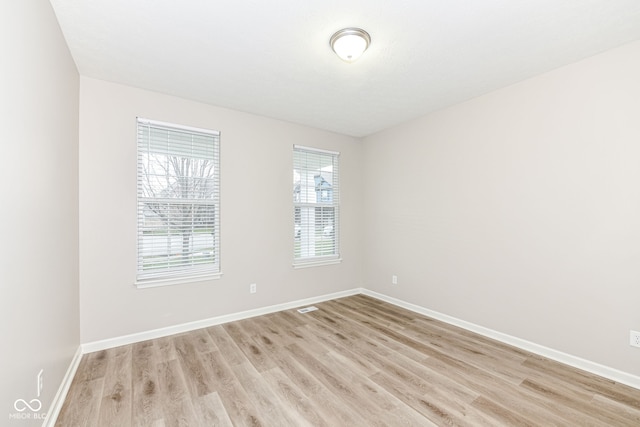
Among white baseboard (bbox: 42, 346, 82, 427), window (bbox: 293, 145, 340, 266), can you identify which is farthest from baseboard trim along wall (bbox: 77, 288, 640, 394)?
window (bbox: 293, 145, 340, 266)

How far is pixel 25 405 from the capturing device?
142cm

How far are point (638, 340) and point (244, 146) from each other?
4179mm

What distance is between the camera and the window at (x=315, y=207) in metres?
4.19

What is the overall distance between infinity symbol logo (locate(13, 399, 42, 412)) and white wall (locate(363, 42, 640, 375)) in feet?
12.1

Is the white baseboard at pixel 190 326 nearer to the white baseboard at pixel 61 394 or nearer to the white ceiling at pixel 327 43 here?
the white baseboard at pixel 61 394

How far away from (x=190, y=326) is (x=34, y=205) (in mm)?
2156

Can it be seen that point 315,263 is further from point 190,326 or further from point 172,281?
point 172,281

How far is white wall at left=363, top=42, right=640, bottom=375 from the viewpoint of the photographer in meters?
2.25

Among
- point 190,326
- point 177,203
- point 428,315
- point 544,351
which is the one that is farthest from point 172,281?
point 544,351

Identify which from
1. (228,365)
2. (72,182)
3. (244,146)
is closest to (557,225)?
(228,365)

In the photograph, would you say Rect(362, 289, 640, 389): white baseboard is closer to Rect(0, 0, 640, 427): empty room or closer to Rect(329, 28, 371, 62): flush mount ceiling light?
Rect(0, 0, 640, 427): empty room

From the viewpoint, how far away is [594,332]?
93.4 inches

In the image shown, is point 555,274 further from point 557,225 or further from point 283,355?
point 283,355

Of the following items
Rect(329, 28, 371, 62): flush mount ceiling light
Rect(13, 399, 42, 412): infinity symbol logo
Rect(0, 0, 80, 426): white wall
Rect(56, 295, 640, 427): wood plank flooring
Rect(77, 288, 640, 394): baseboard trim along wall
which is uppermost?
Rect(329, 28, 371, 62): flush mount ceiling light
